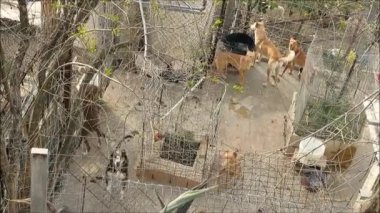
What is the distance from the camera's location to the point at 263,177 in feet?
19.2

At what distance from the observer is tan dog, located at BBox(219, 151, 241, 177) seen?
5723 mm

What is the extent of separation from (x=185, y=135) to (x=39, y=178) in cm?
272

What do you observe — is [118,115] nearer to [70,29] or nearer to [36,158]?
[70,29]

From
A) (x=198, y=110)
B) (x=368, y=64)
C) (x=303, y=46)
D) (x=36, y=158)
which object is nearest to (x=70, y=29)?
(x=36, y=158)

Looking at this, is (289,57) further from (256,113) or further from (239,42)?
(256,113)

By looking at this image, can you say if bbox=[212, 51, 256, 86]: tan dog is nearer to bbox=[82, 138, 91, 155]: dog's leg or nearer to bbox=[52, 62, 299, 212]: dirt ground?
bbox=[52, 62, 299, 212]: dirt ground

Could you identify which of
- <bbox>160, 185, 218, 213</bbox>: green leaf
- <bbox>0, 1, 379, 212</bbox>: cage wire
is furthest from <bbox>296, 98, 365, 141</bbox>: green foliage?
<bbox>160, 185, 218, 213</bbox>: green leaf

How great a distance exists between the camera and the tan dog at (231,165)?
5.72m

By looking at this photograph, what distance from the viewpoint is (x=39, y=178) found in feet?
11.4

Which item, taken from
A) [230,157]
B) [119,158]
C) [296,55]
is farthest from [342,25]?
[119,158]

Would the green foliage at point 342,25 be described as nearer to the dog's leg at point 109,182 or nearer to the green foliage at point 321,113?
the green foliage at point 321,113

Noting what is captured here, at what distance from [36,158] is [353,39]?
418 cm

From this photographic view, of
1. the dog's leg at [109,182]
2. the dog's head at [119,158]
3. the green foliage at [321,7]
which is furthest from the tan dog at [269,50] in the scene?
the dog's leg at [109,182]

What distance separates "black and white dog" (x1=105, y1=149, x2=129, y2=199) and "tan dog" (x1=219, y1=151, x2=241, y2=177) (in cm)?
101
